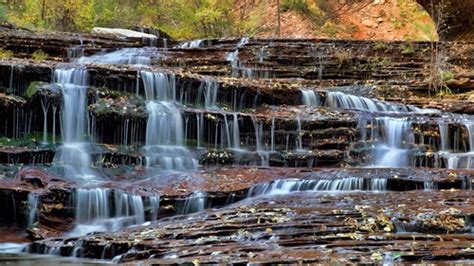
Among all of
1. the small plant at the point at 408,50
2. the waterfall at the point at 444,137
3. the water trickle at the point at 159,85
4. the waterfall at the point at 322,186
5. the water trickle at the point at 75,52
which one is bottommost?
the waterfall at the point at 322,186

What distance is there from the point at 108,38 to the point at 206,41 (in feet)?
9.54

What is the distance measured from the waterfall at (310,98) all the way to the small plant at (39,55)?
262 inches

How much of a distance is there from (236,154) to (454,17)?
11.2 metres

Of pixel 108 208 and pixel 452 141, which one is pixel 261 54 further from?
pixel 108 208

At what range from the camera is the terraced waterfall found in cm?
590

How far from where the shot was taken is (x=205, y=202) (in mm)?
8000

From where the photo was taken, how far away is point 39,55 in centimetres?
1430

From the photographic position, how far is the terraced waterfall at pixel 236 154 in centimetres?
590

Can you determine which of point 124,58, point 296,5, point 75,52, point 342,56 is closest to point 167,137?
A: point 124,58

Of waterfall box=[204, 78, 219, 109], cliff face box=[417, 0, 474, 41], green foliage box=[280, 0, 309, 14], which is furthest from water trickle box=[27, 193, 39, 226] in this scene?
green foliage box=[280, 0, 309, 14]

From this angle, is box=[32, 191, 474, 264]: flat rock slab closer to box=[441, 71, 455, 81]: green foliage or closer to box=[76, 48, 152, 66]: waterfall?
box=[441, 71, 455, 81]: green foliage

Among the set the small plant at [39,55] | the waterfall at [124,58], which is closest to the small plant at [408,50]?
the waterfall at [124,58]

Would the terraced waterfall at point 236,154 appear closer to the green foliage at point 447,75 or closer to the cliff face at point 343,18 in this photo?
the green foliage at point 447,75

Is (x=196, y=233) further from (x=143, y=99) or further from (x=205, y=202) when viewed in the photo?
(x=143, y=99)
